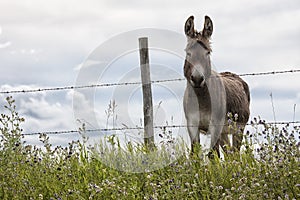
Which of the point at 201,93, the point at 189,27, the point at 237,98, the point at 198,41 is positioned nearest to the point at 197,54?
the point at 198,41

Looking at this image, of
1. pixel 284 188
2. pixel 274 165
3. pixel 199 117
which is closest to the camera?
pixel 284 188

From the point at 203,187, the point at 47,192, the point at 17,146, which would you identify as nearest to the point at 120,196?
the point at 203,187

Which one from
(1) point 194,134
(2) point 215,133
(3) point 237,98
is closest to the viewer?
(1) point 194,134

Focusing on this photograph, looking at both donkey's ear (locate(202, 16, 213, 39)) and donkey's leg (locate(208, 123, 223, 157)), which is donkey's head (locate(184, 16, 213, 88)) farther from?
donkey's leg (locate(208, 123, 223, 157))

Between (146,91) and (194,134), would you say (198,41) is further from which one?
Answer: (194,134)

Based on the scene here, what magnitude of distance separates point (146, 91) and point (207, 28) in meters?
1.59

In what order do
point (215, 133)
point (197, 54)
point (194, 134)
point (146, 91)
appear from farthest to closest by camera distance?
point (146, 91), point (215, 133), point (194, 134), point (197, 54)

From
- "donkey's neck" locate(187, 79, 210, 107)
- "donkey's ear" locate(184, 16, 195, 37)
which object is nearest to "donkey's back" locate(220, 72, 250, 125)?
"donkey's neck" locate(187, 79, 210, 107)

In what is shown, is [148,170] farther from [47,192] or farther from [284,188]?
[284,188]

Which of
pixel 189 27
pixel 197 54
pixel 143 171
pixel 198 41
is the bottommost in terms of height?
pixel 143 171

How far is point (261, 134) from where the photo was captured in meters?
6.61

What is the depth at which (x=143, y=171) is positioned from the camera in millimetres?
7109

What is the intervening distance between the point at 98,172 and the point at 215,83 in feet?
10.2

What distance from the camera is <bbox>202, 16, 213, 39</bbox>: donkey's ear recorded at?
8.92m
